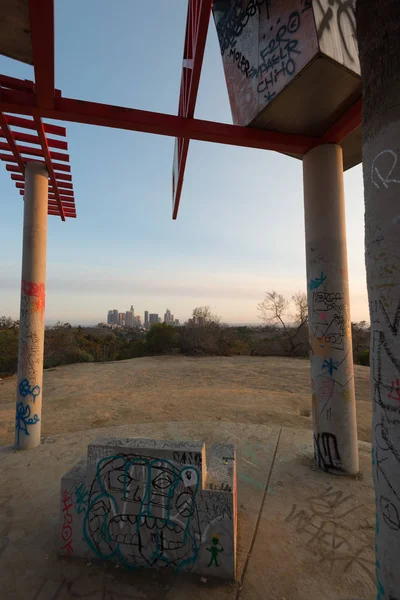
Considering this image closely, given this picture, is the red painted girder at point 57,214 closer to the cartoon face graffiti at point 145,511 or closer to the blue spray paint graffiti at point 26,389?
the blue spray paint graffiti at point 26,389

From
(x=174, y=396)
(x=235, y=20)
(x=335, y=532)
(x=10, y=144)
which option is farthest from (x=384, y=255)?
(x=174, y=396)

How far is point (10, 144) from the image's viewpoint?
481 cm

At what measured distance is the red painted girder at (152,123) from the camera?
392cm

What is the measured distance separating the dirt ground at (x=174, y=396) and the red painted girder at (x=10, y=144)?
221 inches

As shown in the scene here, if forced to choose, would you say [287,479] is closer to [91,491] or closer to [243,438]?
[243,438]

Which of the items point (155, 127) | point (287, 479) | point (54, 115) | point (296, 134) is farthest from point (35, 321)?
point (296, 134)

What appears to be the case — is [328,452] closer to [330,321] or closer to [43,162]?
[330,321]

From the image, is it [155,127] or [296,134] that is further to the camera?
[296,134]

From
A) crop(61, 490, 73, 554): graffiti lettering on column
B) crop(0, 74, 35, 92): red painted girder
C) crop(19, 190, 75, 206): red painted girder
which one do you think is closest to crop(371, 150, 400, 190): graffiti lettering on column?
crop(61, 490, 73, 554): graffiti lettering on column

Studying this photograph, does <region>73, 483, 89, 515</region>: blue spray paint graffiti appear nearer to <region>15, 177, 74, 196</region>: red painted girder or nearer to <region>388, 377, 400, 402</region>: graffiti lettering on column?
<region>388, 377, 400, 402</region>: graffiti lettering on column

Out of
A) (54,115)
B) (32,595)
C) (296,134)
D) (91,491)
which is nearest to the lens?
(32,595)

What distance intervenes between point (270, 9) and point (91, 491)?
18.5ft

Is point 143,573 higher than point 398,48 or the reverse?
the reverse

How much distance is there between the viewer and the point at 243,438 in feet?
19.0
